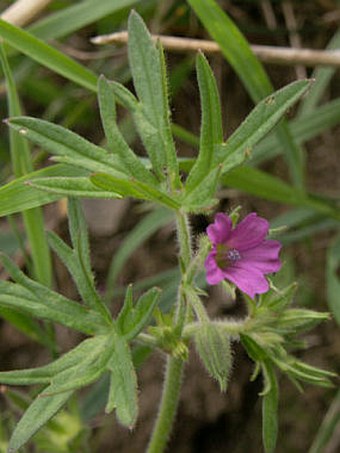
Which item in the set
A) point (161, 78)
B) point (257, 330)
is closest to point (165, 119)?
point (161, 78)

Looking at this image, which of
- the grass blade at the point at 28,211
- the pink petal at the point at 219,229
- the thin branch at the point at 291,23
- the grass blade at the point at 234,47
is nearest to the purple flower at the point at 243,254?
the pink petal at the point at 219,229

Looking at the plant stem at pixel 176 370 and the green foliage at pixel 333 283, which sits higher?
the plant stem at pixel 176 370

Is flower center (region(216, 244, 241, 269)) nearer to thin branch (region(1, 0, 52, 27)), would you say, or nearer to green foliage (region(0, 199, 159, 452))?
green foliage (region(0, 199, 159, 452))

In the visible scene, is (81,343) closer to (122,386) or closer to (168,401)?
(122,386)

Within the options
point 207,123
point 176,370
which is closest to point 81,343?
point 176,370

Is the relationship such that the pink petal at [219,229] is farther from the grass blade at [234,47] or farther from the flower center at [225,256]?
the grass blade at [234,47]

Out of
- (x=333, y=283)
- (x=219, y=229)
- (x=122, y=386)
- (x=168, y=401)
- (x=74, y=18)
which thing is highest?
(x=74, y=18)

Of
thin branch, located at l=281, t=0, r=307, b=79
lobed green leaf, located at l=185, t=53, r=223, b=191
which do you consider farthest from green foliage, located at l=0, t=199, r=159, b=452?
thin branch, located at l=281, t=0, r=307, b=79
